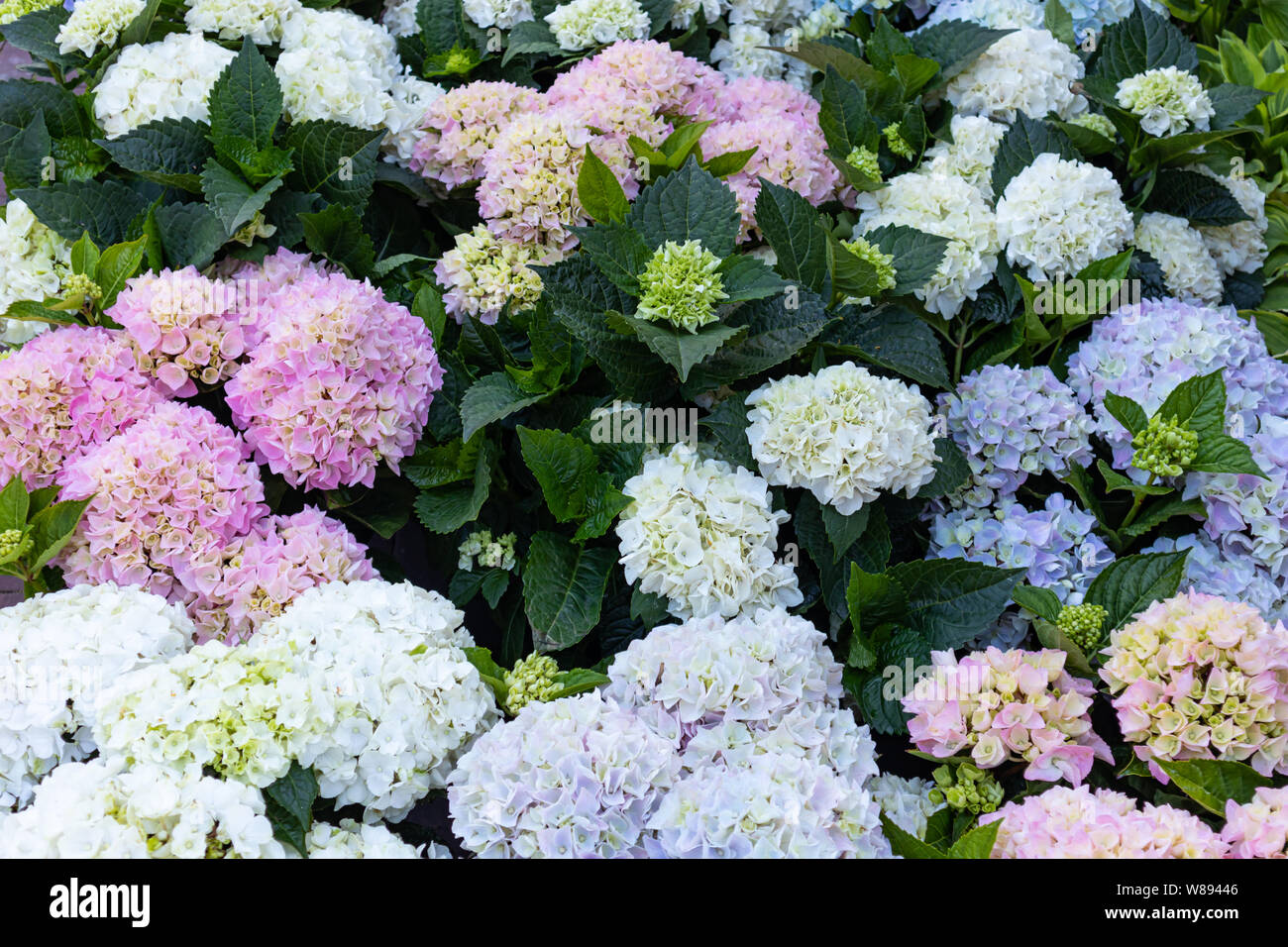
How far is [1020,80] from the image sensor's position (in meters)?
1.90

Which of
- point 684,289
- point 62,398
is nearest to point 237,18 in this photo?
point 62,398

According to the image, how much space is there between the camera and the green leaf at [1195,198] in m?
1.87

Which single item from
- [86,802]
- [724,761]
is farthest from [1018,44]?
[86,802]

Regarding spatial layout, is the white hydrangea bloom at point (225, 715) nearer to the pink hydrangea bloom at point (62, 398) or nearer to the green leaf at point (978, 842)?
the pink hydrangea bloom at point (62, 398)

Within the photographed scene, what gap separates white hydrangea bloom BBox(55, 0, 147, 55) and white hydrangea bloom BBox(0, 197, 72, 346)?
0.35 meters

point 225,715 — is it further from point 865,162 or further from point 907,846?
point 865,162

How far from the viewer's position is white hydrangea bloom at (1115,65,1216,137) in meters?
1.80

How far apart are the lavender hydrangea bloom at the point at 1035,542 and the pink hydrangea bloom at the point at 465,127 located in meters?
1.01

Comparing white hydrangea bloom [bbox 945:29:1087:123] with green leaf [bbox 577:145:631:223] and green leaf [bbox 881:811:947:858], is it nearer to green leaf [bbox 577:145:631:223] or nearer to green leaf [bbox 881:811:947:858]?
green leaf [bbox 577:145:631:223]

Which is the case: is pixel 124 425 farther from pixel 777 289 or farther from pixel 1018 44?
pixel 1018 44

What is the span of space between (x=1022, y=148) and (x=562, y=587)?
1.09 meters

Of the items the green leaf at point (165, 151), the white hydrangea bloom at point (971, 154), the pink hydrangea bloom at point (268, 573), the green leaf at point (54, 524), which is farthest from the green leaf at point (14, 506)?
the white hydrangea bloom at point (971, 154)

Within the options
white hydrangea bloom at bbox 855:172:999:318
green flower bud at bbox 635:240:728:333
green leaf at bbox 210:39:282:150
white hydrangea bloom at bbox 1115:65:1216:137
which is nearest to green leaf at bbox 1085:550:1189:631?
white hydrangea bloom at bbox 855:172:999:318

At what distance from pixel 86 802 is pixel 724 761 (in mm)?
650
